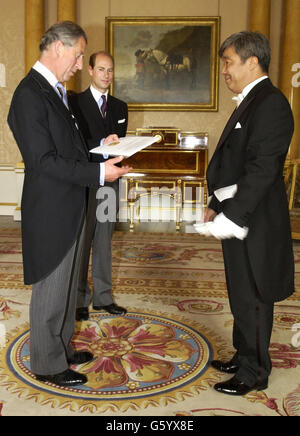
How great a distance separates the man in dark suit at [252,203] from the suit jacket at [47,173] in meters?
0.65

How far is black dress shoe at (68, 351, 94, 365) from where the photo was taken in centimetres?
287

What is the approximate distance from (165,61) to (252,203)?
5.69 m

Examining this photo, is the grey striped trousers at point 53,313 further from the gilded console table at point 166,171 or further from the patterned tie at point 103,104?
the gilded console table at point 166,171

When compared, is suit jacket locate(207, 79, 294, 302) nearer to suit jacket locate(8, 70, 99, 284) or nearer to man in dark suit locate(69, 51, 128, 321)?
suit jacket locate(8, 70, 99, 284)

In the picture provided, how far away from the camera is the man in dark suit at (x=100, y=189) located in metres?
3.58

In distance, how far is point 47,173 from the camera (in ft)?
7.48

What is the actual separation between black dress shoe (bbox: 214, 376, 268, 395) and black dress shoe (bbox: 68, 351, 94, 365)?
79cm

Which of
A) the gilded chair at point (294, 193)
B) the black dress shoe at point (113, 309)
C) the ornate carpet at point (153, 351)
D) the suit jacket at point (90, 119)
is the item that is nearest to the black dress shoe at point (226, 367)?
the ornate carpet at point (153, 351)

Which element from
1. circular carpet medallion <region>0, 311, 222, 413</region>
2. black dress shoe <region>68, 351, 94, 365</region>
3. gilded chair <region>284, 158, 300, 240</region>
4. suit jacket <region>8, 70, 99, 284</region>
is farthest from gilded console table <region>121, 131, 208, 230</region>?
suit jacket <region>8, 70, 99, 284</region>

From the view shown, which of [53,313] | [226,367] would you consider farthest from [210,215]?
[53,313]

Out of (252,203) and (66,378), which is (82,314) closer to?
(66,378)

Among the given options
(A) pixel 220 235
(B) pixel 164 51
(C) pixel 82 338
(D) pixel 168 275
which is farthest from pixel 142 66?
(A) pixel 220 235
